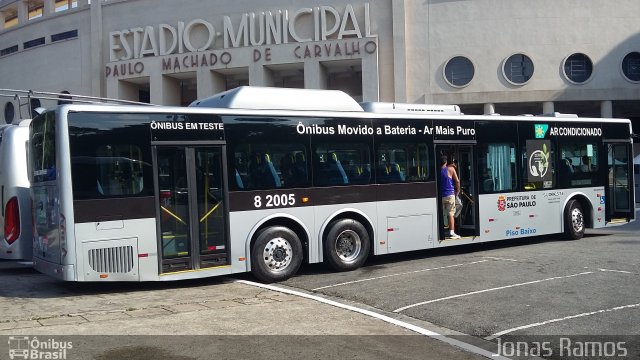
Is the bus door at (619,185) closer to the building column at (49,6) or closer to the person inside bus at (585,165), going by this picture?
the person inside bus at (585,165)

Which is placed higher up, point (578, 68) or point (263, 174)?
point (578, 68)

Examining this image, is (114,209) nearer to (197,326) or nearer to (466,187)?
(197,326)

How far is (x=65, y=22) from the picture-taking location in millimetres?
42781

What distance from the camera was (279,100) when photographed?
1110 centimetres

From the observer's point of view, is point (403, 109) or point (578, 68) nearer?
point (403, 109)

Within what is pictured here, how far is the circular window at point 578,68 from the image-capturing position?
112ft

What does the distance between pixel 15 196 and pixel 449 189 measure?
28.1 ft

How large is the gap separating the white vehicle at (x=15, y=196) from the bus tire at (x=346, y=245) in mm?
5618

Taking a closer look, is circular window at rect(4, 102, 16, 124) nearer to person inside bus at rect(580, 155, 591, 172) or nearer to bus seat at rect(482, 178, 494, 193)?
bus seat at rect(482, 178, 494, 193)

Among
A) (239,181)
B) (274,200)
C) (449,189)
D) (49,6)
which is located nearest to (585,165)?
(449,189)

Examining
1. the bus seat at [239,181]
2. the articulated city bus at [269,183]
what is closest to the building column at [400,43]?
the articulated city bus at [269,183]

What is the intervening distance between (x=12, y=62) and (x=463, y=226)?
44.4 meters

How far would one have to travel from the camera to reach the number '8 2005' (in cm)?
1039

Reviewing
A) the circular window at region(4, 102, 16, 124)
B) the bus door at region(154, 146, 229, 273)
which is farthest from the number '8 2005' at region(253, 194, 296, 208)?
the circular window at region(4, 102, 16, 124)
